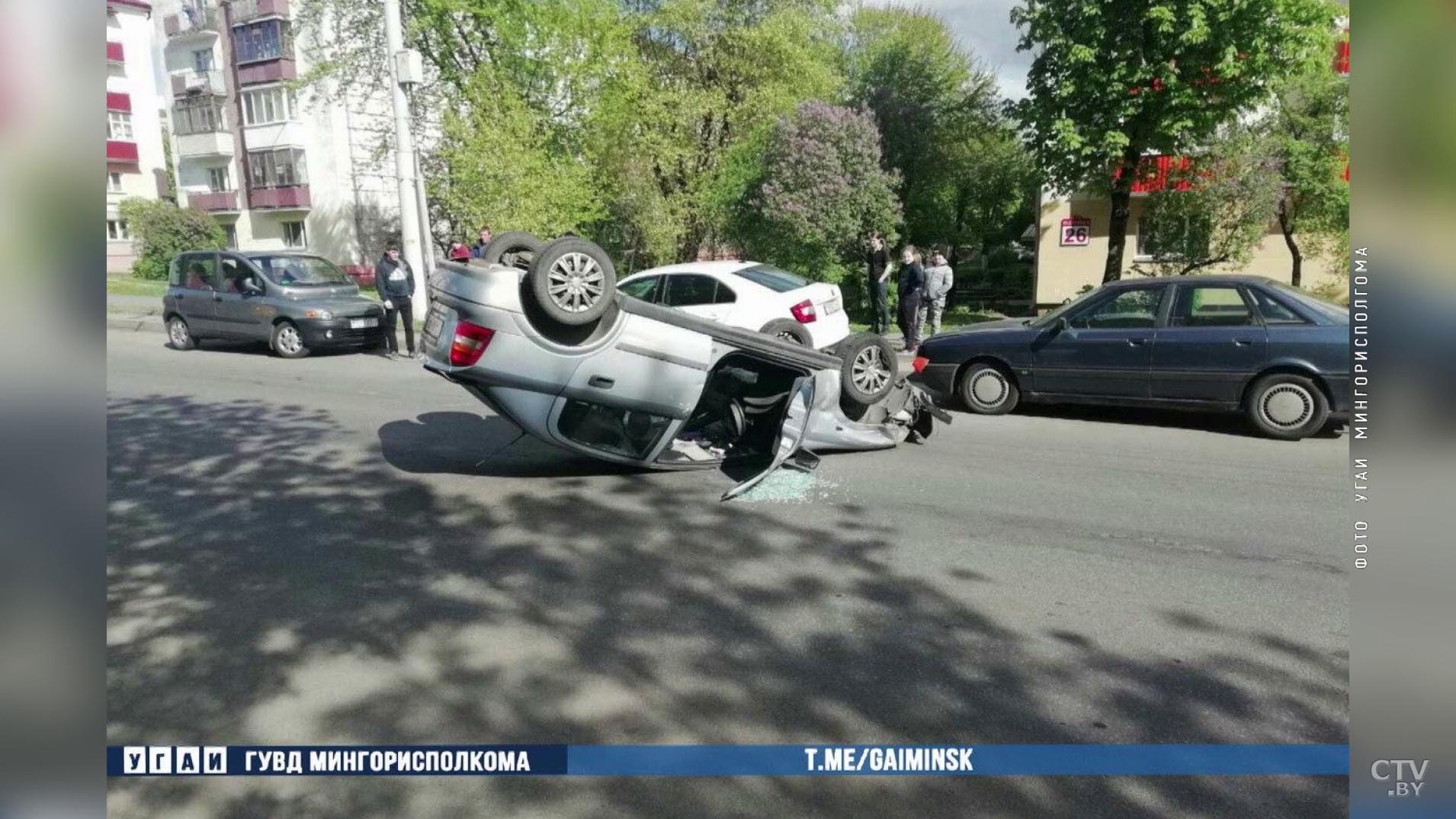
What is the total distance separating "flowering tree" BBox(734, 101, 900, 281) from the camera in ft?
61.9

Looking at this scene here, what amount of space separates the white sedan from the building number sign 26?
13453mm

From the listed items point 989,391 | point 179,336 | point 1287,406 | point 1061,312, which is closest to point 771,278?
point 989,391

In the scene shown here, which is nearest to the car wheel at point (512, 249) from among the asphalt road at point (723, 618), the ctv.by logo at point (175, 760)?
the asphalt road at point (723, 618)

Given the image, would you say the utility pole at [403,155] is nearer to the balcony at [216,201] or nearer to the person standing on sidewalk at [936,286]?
the person standing on sidewalk at [936,286]

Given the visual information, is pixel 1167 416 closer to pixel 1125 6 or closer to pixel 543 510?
pixel 543 510

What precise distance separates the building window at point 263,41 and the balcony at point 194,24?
1.21 meters

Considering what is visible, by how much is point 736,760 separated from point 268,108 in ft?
161

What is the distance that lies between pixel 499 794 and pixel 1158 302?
8.05 m

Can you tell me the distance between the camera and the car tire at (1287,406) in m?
7.69

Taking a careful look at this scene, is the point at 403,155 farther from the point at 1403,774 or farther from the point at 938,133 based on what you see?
the point at 1403,774

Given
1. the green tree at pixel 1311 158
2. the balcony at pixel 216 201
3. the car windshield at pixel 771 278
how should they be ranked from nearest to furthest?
1. the car windshield at pixel 771 278
2. the green tree at pixel 1311 158
3. the balcony at pixel 216 201

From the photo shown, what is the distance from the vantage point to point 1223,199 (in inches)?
688

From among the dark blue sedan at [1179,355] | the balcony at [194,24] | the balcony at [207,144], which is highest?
the balcony at [194,24]

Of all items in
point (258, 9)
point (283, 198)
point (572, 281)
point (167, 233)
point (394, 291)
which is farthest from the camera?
point (283, 198)
